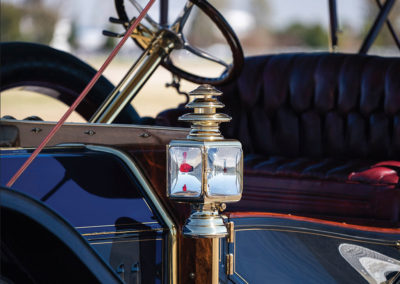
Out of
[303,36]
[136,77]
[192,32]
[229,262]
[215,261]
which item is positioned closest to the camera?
[215,261]

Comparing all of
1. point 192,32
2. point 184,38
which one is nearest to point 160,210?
point 184,38

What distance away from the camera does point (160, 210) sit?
1.57 meters

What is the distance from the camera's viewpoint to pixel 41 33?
26.9 m

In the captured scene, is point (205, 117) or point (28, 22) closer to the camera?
point (205, 117)

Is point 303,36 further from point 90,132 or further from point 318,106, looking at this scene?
point 90,132

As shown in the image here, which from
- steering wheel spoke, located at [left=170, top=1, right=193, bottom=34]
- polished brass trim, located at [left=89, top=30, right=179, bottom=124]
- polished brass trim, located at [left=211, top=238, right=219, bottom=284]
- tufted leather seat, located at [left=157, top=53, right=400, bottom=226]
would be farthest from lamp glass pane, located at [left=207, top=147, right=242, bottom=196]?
tufted leather seat, located at [left=157, top=53, right=400, bottom=226]

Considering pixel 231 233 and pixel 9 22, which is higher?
pixel 9 22

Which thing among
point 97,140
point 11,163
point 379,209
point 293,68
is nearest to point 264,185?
point 379,209

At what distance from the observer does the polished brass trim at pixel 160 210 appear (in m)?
1.56

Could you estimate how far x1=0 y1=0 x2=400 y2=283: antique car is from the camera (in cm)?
132

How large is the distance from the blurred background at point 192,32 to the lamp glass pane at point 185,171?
40.8 ft

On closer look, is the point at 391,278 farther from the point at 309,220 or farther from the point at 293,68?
the point at 293,68

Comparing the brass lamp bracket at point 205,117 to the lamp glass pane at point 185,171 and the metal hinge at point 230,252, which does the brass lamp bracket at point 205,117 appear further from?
the metal hinge at point 230,252

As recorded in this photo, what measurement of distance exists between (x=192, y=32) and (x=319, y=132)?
2009cm
